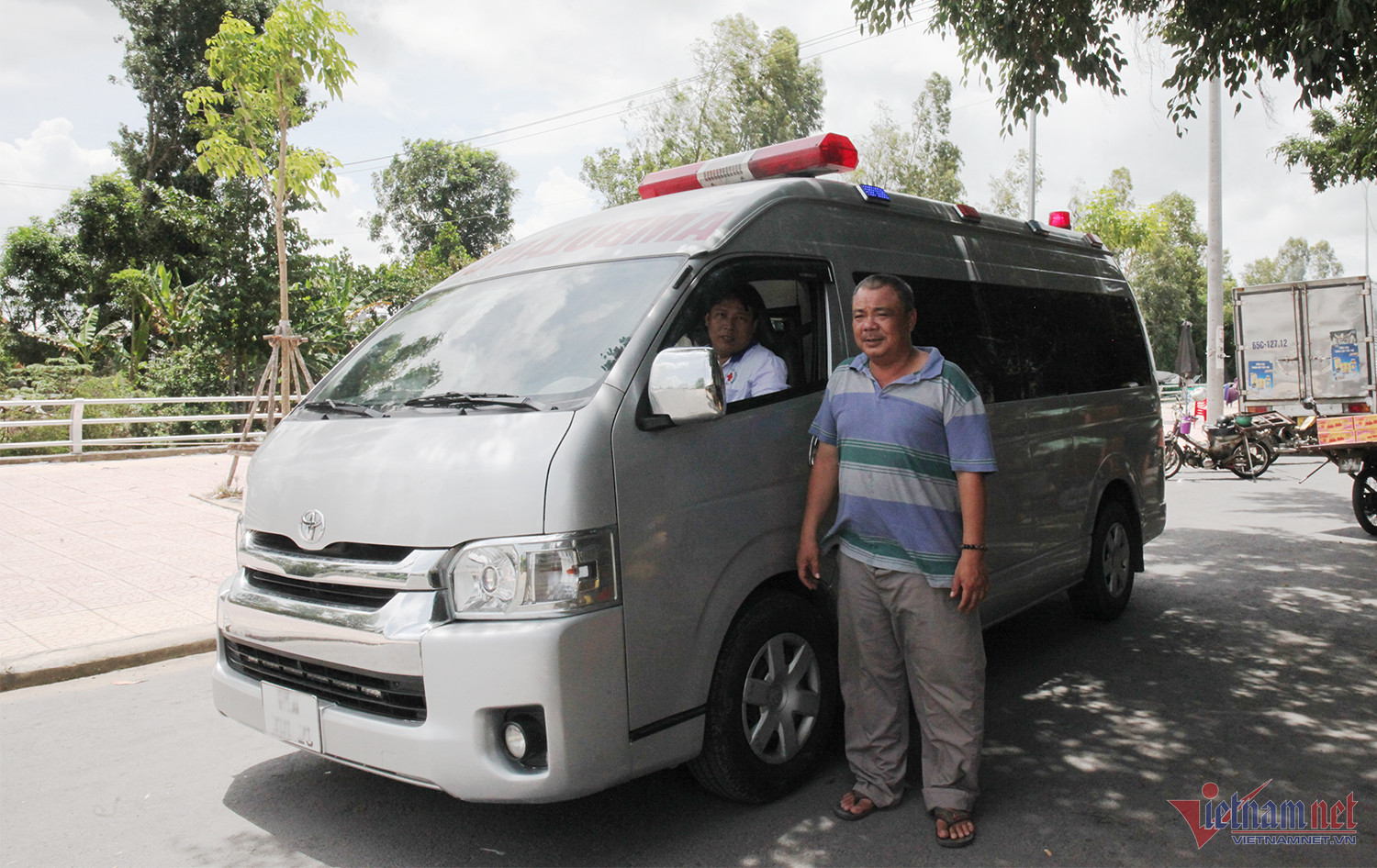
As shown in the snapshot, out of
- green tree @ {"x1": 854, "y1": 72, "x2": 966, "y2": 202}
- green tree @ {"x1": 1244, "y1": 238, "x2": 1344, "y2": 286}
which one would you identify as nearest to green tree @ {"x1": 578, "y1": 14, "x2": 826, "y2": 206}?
green tree @ {"x1": 854, "y1": 72, "x2": 966, "y2": 202}

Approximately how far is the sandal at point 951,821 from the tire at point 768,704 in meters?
0.53

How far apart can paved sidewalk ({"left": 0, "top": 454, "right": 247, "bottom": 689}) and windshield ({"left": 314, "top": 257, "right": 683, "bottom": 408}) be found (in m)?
2.81

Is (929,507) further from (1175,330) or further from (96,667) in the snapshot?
(1175,330)

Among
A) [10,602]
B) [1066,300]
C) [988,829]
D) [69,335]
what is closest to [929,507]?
[988,829]

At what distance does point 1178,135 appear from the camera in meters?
7.30

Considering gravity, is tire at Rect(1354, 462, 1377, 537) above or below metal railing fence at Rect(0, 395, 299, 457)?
below

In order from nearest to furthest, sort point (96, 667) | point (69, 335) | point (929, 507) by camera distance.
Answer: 1. point (929, 507)
2. point (96, 667)
3. point (69, 335)

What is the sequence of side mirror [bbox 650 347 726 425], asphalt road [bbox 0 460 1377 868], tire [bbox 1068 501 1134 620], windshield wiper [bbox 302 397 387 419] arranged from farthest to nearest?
tire [bbox 1068 501 1134 620] < windshield wiper [bbox 302 397 387 419] < asphalt road [bbox 0 460 1377 868] < side mirror [bbox 650 347 726 425]

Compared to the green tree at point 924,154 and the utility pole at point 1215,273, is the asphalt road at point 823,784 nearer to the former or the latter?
the utility pole at point 1215,273

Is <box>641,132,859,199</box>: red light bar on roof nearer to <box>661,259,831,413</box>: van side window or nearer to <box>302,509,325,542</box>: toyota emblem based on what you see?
<box>661,259,831,413</box>: van side window

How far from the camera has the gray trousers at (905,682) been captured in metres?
3.40

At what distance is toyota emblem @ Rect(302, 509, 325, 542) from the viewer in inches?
125

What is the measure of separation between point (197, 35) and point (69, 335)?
7.92 metres

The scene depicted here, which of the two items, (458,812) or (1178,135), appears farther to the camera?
(1178,135)
